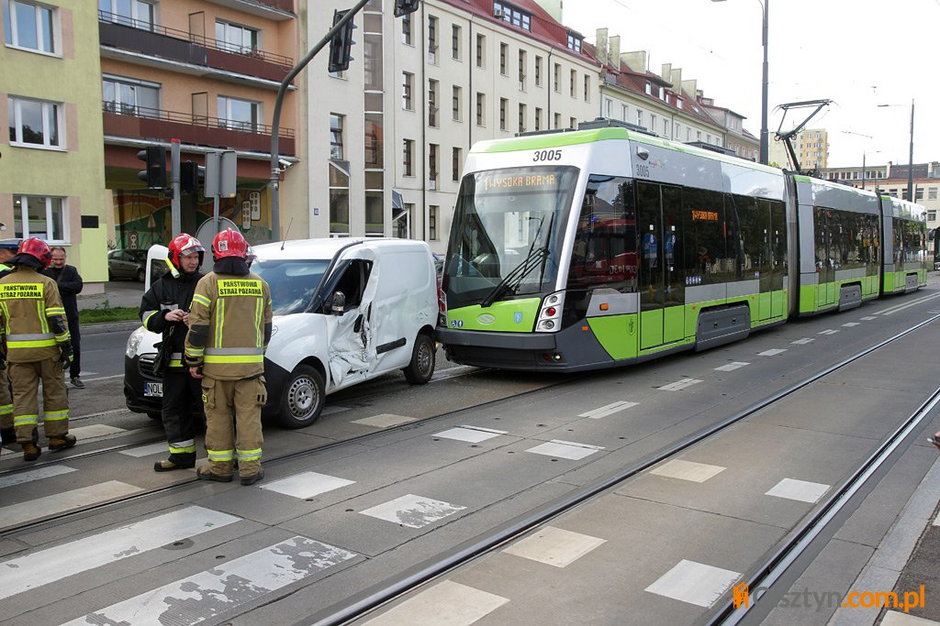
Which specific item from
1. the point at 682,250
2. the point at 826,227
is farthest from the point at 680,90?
the point at 682,250

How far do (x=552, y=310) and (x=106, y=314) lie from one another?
13.5 meters

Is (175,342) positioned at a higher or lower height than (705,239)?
lower

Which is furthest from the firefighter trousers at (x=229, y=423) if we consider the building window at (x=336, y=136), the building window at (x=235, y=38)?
the building window at (x=336, y=136)

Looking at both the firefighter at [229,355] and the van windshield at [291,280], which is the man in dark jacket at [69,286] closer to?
the van windshield at [291,280]

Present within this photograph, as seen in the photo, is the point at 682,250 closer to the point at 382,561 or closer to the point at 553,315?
the point at 553,315

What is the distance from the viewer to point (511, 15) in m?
47.7

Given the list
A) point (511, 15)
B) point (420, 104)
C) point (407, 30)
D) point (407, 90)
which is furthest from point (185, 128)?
point (511, 15)

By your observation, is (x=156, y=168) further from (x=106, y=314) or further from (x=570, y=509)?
(x=570, y=509)

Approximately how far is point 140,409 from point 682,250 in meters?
7.86

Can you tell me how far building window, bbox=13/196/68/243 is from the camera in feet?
80.2

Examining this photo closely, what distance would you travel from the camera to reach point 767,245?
1545cm

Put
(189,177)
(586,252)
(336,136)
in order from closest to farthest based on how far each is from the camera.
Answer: (586,252) → (189,177) → (336,136)

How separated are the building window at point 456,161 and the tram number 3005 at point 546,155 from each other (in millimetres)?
33165

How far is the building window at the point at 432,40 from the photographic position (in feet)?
134
